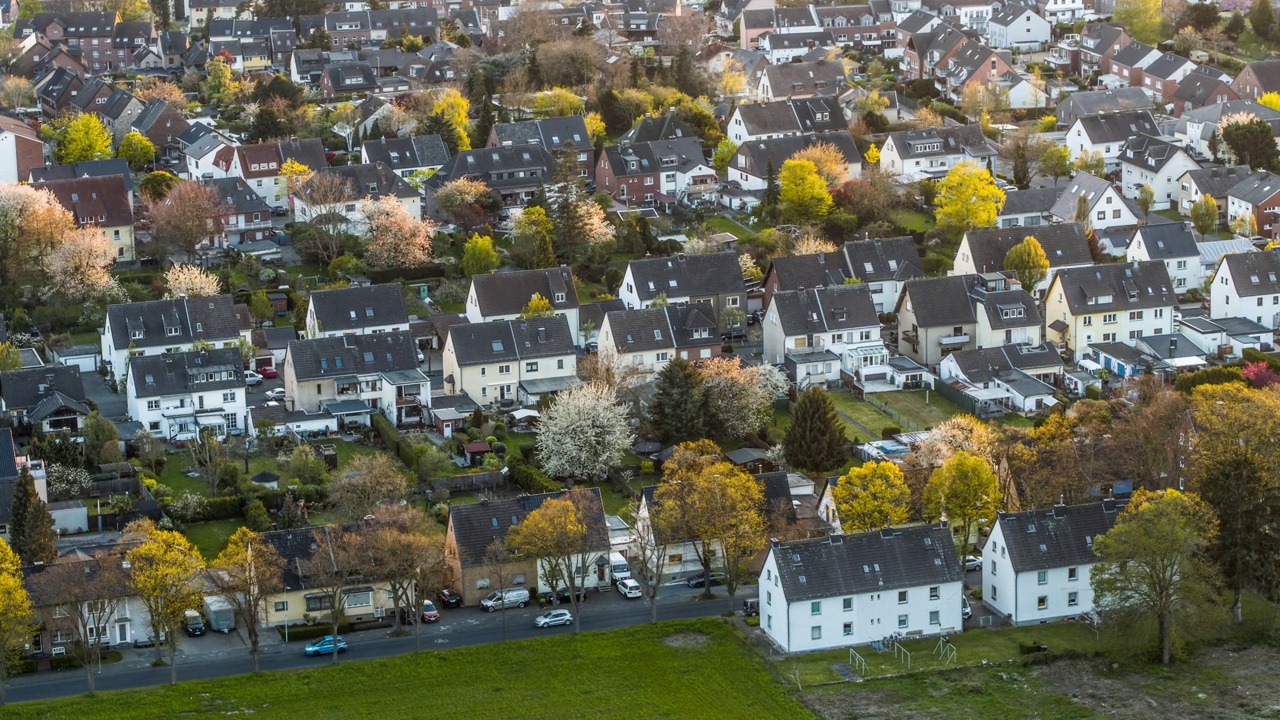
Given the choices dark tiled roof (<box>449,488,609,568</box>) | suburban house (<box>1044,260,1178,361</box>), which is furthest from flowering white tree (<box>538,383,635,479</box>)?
suburban house (<box>1044,260,1178,361</box>)

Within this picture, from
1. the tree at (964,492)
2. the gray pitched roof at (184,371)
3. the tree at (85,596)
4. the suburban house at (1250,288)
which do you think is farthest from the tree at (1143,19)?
the tree at (85,596)

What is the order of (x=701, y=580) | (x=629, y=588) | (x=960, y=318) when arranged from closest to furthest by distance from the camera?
(x=629, y=588) < (x=701, y=580) < (x=960, y=318)

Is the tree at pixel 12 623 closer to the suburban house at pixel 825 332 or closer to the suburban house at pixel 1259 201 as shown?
the suburban house at pixel 825 332

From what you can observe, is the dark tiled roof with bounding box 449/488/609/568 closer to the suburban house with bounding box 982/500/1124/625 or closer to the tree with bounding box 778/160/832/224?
the suburban house with bounding box 982/500/1124/625

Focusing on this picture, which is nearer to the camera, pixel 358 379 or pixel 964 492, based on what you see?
pixel 964 492

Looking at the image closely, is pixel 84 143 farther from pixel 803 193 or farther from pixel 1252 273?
pixel 1252 273

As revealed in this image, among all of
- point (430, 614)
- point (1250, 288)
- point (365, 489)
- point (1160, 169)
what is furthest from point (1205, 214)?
point (430, 614)

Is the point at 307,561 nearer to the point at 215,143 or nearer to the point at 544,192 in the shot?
the point at 544,192
